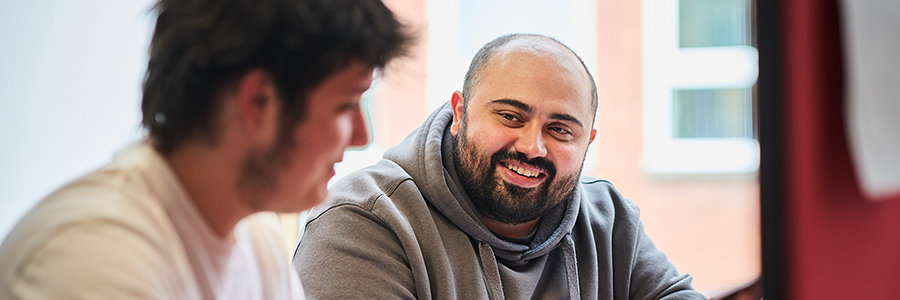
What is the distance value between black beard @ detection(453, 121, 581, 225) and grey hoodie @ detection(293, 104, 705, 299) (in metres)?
0.03

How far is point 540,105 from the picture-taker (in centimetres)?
128

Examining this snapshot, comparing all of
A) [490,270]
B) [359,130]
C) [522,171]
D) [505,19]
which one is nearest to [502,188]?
[522,171]

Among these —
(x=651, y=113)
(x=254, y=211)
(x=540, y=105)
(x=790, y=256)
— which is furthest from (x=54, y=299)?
(x=651, y=113)

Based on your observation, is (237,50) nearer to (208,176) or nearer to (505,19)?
(208,176)

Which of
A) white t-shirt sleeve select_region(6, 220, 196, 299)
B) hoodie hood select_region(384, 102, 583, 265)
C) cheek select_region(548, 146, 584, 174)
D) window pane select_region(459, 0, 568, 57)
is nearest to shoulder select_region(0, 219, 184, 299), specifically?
white t-shirt sleeve select_region(6, 220, 196, 299)

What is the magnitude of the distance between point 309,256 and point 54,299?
2.24 feet

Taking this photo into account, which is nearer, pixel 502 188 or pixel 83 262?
→ pixel 83 262

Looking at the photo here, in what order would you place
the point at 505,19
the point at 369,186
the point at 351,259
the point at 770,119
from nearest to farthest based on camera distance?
1. the point at 770,119
2. the point at 351,259
3. the point at 369,186
4. the point at 505,19

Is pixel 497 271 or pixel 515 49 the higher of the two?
pixel 515 49

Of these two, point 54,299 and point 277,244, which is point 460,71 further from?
point 54,299

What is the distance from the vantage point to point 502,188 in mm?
1305

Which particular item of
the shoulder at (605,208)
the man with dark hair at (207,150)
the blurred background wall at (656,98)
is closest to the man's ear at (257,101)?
the man with dark hair at (207,150)

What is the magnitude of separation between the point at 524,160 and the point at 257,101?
2.62ft

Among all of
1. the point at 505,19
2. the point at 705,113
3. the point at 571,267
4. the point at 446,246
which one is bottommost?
the point at 705,113
